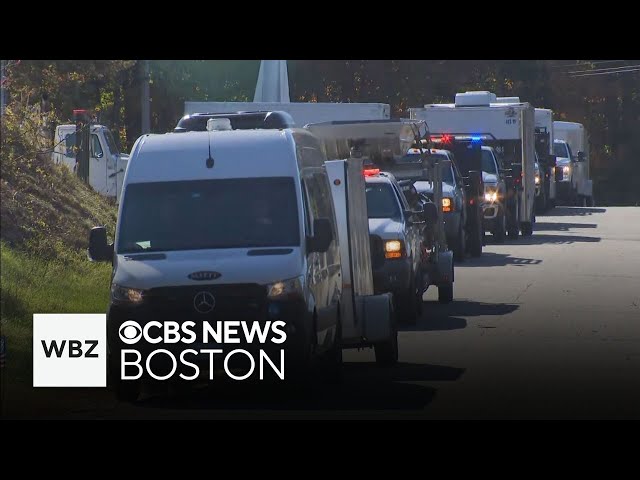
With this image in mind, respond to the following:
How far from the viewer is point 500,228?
35406 mm

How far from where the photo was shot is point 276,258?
13.7 meters

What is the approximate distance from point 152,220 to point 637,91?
216 feet

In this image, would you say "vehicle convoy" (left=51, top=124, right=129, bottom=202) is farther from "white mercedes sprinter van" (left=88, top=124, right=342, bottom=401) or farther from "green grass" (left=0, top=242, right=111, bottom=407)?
"white mercedes sprinter van" (left=88, top=124, right=342, bottom=401)

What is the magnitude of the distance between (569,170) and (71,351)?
40.5m

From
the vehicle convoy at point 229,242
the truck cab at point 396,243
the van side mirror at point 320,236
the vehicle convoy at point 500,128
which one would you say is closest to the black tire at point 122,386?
the vehicle convoy at point 229,242

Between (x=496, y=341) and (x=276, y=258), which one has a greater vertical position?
(x=276, y=258)

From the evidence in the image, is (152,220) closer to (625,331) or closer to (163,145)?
(163,145)

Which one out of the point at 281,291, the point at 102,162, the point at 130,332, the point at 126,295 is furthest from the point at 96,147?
the point at 281,291

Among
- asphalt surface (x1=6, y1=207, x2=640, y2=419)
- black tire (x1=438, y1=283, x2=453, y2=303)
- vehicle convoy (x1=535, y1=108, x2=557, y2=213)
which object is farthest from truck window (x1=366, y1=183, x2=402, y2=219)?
vehicle convoy (x1=535, y1=108, x2=557, y2=213)

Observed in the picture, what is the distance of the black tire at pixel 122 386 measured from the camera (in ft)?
45.0

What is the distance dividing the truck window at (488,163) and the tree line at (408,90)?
7.18 meters

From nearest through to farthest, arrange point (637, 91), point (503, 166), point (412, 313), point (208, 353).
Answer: point (208, 353) < point (412, 313) < point (503, 166) < point (637, 91)

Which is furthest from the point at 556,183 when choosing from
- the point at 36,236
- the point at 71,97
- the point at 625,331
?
the point at 625,331
